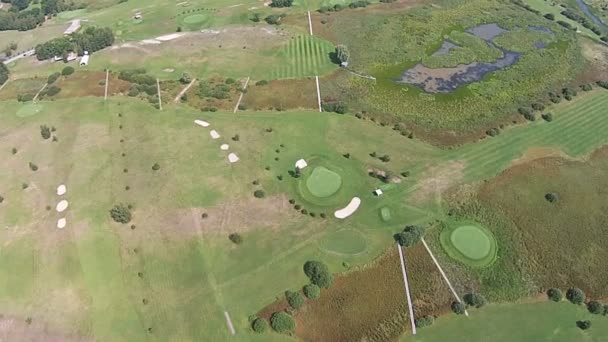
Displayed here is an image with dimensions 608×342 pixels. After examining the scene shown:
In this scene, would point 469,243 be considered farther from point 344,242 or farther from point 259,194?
point 259,194

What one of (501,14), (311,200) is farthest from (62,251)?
(501,14)

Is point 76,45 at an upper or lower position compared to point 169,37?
upper

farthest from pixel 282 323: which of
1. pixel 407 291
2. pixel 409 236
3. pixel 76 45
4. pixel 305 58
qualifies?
pixel 76 45

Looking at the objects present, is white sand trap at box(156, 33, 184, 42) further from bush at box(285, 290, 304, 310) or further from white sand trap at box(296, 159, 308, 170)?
bush at box(285, 290, 304, 310)

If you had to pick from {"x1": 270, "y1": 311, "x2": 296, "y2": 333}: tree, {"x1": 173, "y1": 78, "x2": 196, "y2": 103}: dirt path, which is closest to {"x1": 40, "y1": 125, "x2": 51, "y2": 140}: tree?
{"x1": 173, "y1": 78, "x2": 196, "y2": 103}: dirt path

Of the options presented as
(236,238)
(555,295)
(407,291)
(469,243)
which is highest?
(236,238)
